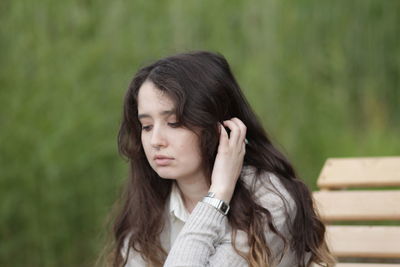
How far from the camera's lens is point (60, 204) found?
3967mm

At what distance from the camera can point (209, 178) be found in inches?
85.7

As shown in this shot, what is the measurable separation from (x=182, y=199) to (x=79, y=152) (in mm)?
1775

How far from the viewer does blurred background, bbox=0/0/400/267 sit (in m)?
3.90

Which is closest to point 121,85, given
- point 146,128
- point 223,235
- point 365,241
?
point 365,241

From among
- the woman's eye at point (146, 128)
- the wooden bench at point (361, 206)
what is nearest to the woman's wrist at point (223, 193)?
the woman's eye at point (146, 128)

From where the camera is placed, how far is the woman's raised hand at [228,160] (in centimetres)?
204

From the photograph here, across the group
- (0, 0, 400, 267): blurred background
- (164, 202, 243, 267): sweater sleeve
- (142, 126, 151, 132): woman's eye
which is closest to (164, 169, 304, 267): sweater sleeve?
(164, 202, 243, 267): sweater sleeve

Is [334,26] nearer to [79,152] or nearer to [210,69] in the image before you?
[79,152]

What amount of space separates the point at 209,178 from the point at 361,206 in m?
0.67

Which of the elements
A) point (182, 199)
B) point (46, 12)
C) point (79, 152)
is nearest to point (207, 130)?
point (182, 199)

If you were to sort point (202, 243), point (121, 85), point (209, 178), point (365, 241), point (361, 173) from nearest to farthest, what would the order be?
point (202, 243)
point (209, 178)
point (365, 241)
point (361, 173)
point (121, 85)

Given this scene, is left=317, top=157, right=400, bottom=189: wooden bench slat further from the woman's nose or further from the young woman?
the woman's nose

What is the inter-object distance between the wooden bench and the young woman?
372 millimetres

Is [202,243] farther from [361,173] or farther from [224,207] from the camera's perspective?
[361,173]
